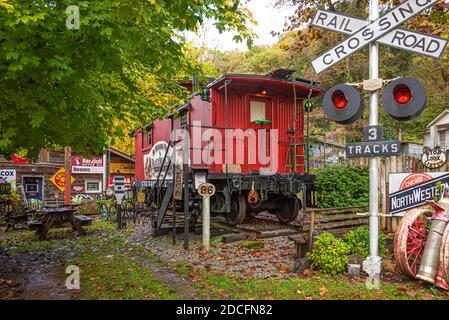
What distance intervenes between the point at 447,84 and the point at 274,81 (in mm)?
11807

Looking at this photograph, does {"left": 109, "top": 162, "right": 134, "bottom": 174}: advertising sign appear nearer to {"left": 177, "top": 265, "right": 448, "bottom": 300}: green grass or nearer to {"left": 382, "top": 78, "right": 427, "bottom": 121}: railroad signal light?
{"left": 177, "top": 265, "right": 448, "bottom": 300}: green grass

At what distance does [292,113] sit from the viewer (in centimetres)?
1080

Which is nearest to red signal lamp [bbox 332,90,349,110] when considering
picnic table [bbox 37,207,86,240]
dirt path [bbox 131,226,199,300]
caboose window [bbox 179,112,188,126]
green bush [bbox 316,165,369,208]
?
dirt path [bbox 131,226,199,300]

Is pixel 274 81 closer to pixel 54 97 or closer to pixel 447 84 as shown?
pixel 54 97

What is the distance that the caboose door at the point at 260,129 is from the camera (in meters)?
9.95

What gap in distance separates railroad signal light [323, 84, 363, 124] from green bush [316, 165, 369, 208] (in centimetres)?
681

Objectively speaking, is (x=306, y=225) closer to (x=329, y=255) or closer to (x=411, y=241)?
(x=329, y=255)

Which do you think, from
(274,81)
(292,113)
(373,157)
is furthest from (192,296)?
(292,113)

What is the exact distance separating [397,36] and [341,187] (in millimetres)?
7291

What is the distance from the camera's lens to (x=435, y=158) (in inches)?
273

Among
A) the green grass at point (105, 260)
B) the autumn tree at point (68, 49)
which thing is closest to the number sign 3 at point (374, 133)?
the autumn tree at point (68, 49)

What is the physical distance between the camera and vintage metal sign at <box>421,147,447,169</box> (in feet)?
22.3

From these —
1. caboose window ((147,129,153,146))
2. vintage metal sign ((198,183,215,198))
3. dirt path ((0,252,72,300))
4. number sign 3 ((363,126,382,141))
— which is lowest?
dirt path ((0,252,72,300))
